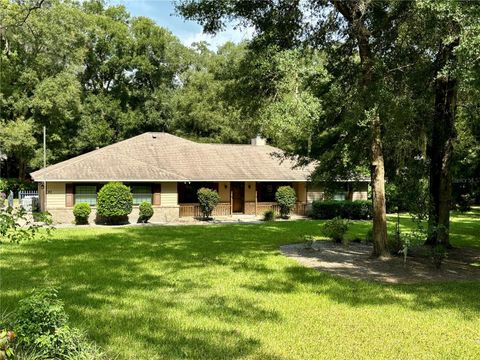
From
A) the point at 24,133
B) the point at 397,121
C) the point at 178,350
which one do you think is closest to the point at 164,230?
the point at 397,121

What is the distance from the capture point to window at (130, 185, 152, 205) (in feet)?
91.8

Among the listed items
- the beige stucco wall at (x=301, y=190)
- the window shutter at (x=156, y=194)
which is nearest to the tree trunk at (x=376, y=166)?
the window shutter at (x=156, y=194)

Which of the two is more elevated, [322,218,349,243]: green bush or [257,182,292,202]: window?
[257,182,292,202]: window

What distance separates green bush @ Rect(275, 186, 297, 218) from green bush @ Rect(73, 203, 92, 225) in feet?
41.7

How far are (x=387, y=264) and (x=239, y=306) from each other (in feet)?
20.2

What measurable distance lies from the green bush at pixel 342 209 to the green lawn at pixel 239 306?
1655 cm

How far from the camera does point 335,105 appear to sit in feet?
49.3

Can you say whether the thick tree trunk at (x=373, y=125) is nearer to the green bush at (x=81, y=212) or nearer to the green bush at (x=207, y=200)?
the green bush at (x=207, y=200)

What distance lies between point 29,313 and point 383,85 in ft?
31.9

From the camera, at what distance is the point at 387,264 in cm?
1291

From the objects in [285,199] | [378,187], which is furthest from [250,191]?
[378,187]

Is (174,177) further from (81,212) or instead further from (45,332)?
(45,332)

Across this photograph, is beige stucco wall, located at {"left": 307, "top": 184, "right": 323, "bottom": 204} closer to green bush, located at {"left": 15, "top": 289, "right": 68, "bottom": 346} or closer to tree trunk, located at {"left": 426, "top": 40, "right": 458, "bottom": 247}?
tree trunk, located at {"left": 426, "top": 40, "right": 458, "bottom": 247}

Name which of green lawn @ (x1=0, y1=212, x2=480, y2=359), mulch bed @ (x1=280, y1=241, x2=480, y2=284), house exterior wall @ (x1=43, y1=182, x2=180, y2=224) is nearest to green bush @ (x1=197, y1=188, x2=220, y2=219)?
house exterior wall @ (x1=43, y1=182, x2=180, y2=224)
